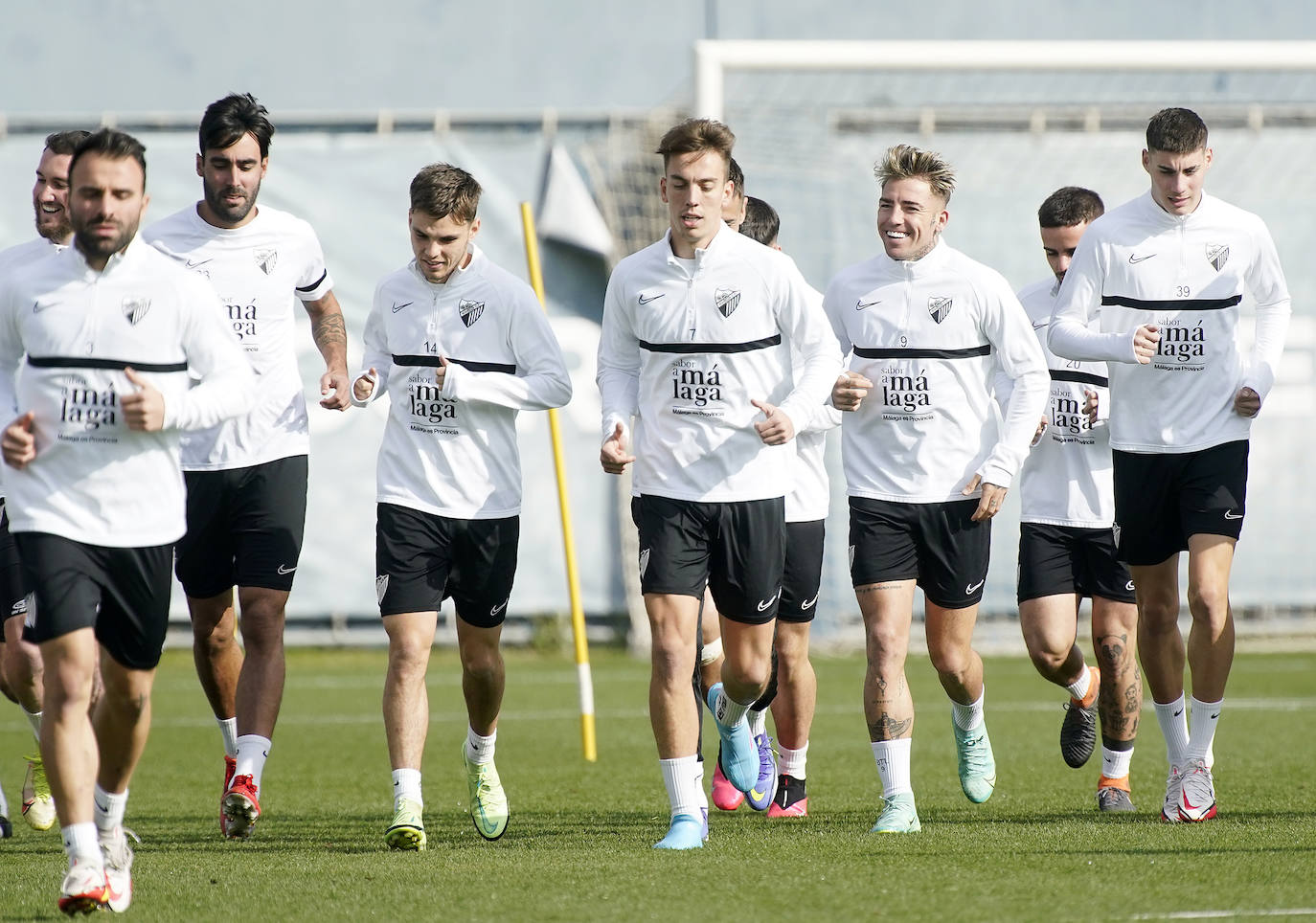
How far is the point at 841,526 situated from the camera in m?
14.1

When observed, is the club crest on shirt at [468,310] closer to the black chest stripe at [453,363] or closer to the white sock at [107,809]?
the black chest stripe at [453,363]

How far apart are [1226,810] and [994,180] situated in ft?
31.8

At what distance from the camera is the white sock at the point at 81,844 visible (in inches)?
172

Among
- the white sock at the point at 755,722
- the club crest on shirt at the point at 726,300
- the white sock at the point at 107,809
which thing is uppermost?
the club crest on shirt at the point at 726,300

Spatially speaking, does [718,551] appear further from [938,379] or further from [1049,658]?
[1049,658]

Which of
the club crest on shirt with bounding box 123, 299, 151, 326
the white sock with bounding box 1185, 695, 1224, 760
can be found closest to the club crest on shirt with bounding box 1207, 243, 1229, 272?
the white sock with bounding box 1185, 695, 1224, 760

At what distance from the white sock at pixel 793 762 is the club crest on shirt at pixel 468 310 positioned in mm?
2152

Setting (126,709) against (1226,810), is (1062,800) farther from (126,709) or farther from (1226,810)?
(126,709)

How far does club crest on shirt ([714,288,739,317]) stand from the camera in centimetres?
555

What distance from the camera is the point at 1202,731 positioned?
6.05 meters

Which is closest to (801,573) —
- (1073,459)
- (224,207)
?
(1073,459)

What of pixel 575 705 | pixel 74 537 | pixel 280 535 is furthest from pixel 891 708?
pixel 575 705

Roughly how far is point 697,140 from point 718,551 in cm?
139

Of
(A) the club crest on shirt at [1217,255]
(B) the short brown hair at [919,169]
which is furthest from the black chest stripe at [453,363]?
(A) the club crest on shirt at [1217,255]
